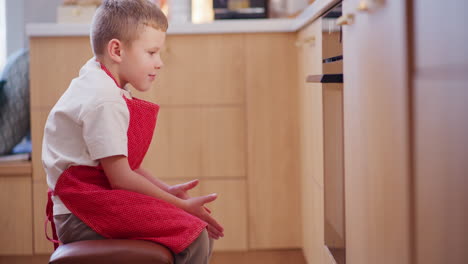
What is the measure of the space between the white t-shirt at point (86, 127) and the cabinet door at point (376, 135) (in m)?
0.52

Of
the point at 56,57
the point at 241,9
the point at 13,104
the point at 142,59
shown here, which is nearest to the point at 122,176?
the point at 142,59

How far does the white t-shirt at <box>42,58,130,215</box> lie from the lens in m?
1.38

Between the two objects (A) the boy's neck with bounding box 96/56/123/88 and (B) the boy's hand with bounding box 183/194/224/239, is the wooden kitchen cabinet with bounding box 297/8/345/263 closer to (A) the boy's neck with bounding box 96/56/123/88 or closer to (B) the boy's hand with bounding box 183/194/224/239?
(B) the boy's hand with bounding box 183/194/224/239

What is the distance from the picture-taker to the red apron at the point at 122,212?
4.53 feet

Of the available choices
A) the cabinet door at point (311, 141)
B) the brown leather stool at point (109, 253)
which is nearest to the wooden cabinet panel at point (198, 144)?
the cabinet door at point (311, 141)

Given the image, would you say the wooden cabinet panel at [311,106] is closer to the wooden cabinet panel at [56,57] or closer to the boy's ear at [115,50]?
the boy's ear at [115,50]

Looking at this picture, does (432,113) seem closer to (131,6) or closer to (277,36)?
(131,6)

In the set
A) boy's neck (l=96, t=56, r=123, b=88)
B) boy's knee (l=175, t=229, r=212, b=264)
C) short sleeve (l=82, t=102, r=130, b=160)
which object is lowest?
boy's knee (l=175, t=229, r=212, b=264)

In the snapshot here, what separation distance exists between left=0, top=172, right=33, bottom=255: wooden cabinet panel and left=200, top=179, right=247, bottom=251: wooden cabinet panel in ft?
2.46

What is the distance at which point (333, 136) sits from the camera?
1.91 metres

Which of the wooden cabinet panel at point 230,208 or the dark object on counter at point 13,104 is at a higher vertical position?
the dark object on counter at point 13,104

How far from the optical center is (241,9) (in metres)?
3.20

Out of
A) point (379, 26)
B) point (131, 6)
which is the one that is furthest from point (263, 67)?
point (379, 26)

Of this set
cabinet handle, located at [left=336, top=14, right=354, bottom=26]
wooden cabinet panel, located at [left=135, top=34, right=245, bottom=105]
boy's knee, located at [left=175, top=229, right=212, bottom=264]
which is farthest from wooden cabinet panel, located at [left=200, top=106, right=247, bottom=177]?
boy's knee, located at [left=175, top=229, right=212, bottom=264]
